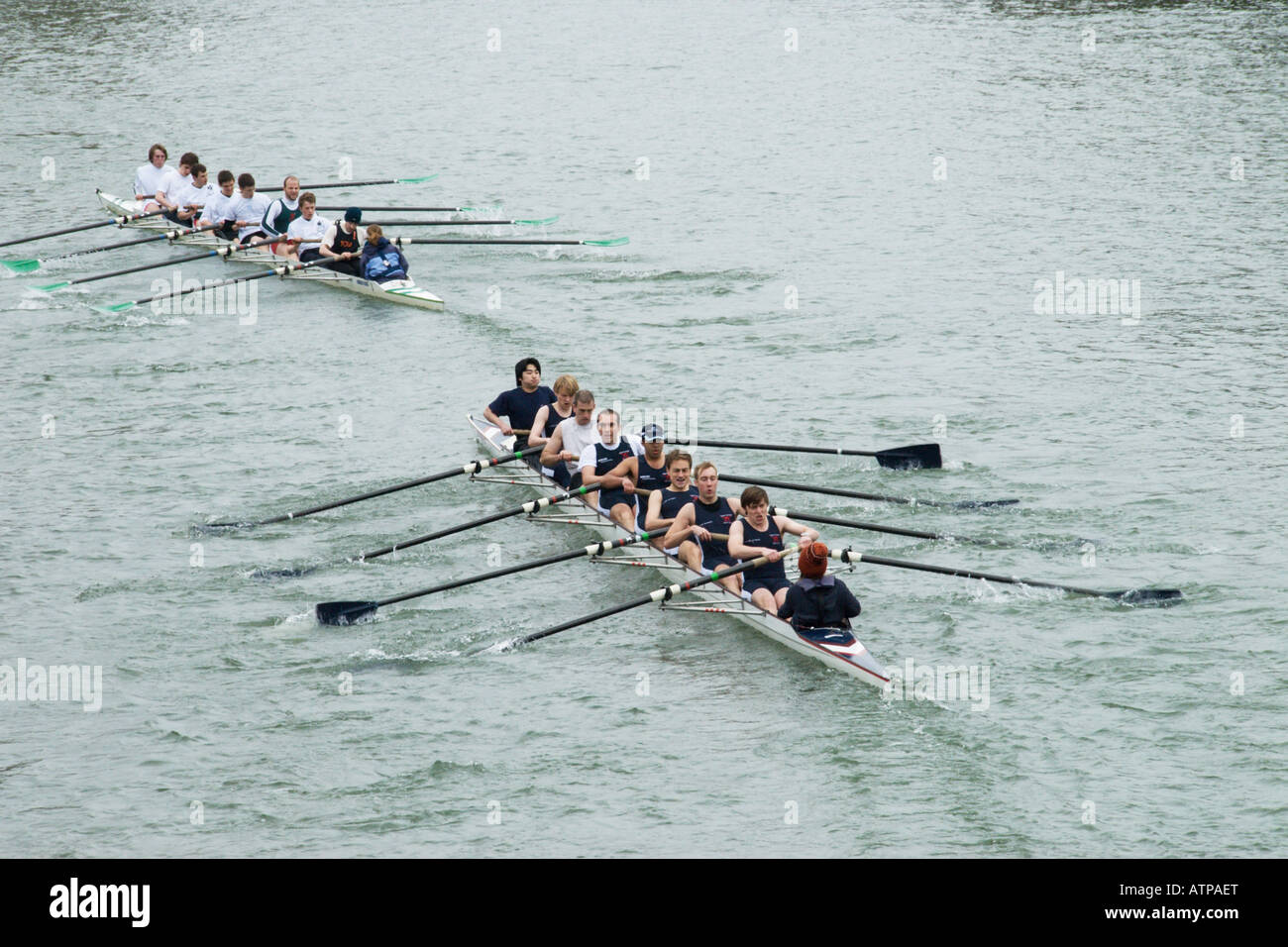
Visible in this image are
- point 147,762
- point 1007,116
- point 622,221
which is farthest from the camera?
point 1007,116

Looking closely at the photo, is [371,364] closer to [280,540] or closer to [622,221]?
[280,540]

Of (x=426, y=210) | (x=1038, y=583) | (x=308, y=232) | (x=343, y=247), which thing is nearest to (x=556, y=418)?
(x=1038, y=583)

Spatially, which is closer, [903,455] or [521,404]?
[521,404]

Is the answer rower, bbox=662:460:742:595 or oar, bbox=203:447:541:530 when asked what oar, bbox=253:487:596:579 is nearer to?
oar, bbox=203:447:541:530

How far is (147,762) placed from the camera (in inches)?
601

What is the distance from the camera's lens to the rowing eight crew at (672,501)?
1600 cm

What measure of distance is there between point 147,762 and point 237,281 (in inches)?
634

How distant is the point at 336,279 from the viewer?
99.2 ft

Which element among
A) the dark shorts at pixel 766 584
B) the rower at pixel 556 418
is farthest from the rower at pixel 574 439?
the dark shorts at pixel 766 584

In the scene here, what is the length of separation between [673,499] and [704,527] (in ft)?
2.09

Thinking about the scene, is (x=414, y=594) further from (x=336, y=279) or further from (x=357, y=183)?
(x=357, y=183)

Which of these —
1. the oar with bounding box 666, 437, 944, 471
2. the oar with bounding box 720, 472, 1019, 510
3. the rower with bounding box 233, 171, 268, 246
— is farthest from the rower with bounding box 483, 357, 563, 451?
the rower with bounding box 233, 171, 268, 246

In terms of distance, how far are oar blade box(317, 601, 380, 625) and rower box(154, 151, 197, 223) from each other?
61.7 ft

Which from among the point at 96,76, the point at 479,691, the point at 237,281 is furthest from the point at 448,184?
the point at 479,691
